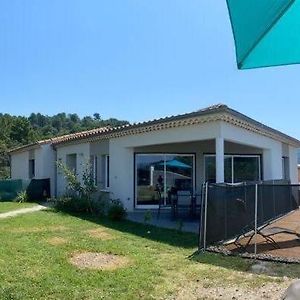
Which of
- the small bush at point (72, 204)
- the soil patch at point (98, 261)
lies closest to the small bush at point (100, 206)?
the small bush at point (72, 204)

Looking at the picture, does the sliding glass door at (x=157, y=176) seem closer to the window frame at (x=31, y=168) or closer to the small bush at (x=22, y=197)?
the small bush at (x=22, y=197)

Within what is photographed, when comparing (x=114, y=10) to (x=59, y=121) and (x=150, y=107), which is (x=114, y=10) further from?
(x=59, y=121)

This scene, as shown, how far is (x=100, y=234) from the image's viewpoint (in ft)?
40.2

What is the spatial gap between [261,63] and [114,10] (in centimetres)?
647

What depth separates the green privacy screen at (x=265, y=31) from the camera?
9.32 feet

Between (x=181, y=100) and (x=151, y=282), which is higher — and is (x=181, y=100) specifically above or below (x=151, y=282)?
above

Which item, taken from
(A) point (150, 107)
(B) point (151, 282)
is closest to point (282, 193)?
(A) point (150, 107)

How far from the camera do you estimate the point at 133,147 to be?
18.6 metres

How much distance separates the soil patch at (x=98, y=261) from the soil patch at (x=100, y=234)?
2.01 m

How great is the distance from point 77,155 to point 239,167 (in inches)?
321

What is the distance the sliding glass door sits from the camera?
1911 centimetres

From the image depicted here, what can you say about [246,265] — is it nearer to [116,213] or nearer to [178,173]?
[116,213]

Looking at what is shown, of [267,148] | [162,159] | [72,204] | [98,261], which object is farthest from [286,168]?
[98,261]

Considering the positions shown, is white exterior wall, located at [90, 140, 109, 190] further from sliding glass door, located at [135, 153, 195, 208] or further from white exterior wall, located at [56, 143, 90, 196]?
sliding glass door, located at [135, 153, 195, 208]
